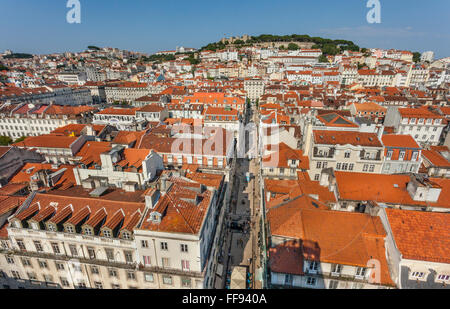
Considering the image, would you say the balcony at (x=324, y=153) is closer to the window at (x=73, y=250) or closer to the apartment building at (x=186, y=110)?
the window at (x=73, y=250)

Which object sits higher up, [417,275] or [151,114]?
[151,114]

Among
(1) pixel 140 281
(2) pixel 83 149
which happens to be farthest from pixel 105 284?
(2) pixel 83 149

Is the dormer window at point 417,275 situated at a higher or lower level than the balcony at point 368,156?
lower

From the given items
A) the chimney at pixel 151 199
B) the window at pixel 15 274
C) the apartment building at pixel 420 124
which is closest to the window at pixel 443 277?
the chimney at pixel 151 199

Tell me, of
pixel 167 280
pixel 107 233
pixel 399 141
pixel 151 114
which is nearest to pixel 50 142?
pixel 151 114

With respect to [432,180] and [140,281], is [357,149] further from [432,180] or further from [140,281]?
[140,281]

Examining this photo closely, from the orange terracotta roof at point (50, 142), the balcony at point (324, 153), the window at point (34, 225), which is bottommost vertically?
the window at point (34, 225)

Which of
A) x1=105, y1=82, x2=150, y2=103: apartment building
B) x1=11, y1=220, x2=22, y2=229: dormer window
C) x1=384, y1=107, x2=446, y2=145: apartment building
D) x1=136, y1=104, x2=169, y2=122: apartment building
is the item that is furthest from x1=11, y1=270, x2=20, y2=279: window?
x1=105, y1=82, x2=150, y2=103: apartment building

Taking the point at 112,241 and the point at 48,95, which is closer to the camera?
the point at 112,241

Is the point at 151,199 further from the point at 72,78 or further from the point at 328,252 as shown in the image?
the point at 72,78
